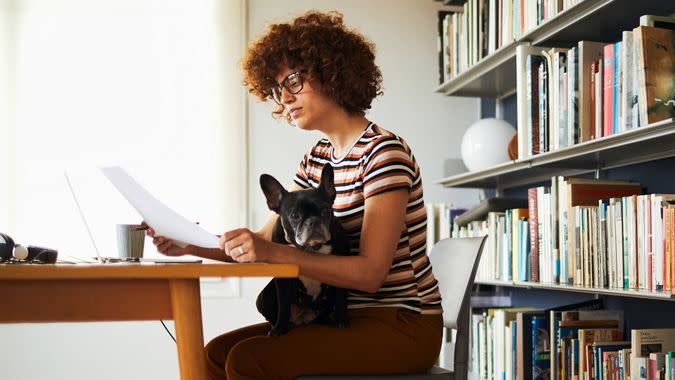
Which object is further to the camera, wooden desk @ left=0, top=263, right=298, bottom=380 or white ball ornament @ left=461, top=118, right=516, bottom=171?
white ball ornament @ left=461, top=118, right=516, bottom=171

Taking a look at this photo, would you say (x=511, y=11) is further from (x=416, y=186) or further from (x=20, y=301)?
(x=20, y=301)

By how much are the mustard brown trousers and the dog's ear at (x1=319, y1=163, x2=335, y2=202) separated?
255 mm

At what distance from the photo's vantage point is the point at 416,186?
1707 millimetres

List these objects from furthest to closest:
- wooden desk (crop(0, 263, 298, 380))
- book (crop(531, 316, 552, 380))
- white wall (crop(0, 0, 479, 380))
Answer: white wall (crop(0, 0, 479, 380)), book (crop(531, 316, 552, 380)), wooden desk (crop(0, 263, 298, 380))

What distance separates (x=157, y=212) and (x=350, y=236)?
49 cm

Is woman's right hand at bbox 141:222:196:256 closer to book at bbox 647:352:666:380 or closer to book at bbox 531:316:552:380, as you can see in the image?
book at bbox 647:352:666:380

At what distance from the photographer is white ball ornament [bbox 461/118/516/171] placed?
11.0 feet

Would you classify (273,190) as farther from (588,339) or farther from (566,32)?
(566,32)

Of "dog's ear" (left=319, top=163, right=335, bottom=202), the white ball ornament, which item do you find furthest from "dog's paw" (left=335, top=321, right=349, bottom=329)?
the white ball ornament

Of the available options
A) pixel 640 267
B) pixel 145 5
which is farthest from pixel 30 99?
pixel 640 267

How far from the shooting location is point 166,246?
1640mm

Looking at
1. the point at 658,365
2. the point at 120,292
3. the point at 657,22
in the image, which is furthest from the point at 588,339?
the point at 120,292

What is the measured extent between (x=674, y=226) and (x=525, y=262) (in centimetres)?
85

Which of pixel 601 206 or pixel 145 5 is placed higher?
pixel 145 5
